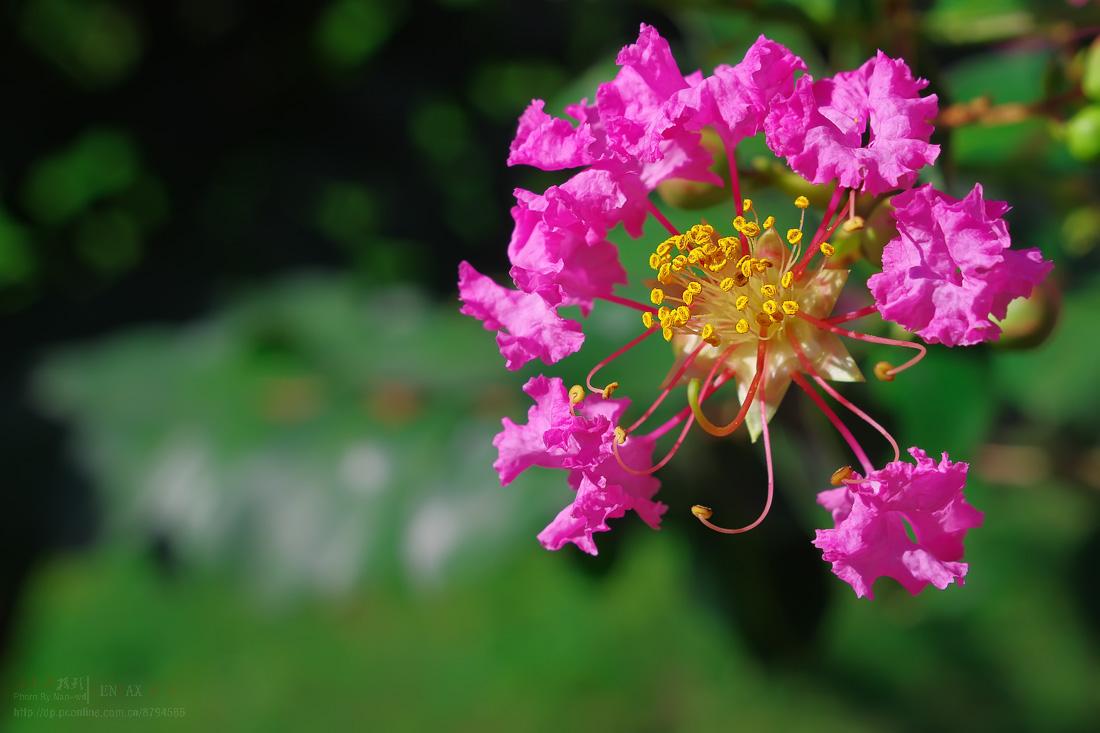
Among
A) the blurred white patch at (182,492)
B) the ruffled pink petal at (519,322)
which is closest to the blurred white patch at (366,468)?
the blurred white patch at (182,492)

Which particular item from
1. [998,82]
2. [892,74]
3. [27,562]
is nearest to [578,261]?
[892,74]

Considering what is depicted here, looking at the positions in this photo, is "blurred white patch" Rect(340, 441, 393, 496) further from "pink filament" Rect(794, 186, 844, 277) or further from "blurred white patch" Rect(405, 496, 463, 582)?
"pink filament" Rect(794, 186, 844, 277)

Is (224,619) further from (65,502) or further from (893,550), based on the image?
(893,550)

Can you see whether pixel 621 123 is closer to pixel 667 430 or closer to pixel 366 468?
pixel 667 430

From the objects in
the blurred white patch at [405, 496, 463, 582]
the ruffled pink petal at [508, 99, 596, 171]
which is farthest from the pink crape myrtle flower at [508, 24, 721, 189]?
the blurred white patch at [405, 496, 463, 582]

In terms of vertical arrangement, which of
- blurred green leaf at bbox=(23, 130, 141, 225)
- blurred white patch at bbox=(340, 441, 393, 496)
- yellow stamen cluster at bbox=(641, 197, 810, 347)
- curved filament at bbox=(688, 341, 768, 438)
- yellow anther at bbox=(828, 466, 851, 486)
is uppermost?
blurred green leaf at bbox=(23, 130, 141, 225)

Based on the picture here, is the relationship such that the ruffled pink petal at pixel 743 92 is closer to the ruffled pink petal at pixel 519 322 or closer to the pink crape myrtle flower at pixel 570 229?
the pink crape myrtle flower at pixel 570 229
